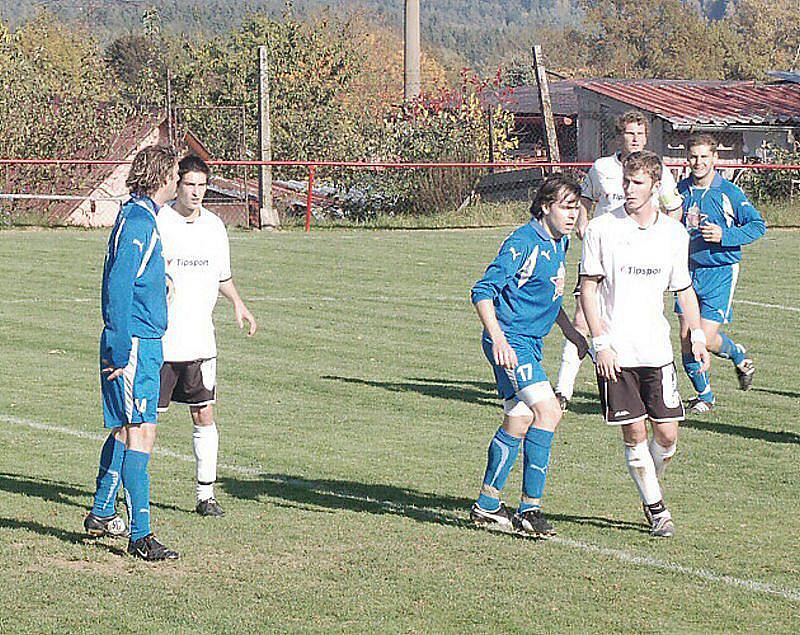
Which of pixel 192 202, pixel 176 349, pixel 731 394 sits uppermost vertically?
pixel 192 202

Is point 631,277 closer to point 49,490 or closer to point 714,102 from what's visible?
point 49,490

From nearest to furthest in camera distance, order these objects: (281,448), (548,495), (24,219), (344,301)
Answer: (548,495) → (281,448) → (344,301) → (24,219)

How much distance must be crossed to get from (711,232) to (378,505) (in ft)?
11.7

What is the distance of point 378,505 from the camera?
7.65 m

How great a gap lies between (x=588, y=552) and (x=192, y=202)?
2.55 m

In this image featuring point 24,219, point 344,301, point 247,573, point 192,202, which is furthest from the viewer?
point 24,219

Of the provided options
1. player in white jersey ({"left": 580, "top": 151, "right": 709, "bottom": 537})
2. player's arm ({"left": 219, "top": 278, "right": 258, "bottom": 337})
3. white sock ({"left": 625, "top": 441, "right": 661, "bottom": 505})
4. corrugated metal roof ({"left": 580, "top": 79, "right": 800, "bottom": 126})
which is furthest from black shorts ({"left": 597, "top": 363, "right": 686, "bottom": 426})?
corrugated metal roof ({"left": 580, "top": 79, "right": 800, "bottom": 126})

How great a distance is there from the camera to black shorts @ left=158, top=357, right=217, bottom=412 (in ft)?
23.2

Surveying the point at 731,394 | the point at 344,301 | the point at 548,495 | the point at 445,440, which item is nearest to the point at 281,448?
the point at 445,440

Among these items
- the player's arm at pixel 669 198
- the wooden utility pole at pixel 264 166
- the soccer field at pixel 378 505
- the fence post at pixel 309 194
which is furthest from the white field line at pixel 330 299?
the wooden utility pole at pixel 264 166

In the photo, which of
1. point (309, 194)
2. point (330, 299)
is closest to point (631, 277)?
point (330, 299)

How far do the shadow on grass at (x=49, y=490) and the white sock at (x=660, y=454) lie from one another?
245 cm

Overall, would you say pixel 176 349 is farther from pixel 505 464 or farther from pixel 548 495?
pixel 548 495

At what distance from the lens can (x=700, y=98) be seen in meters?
43.6
